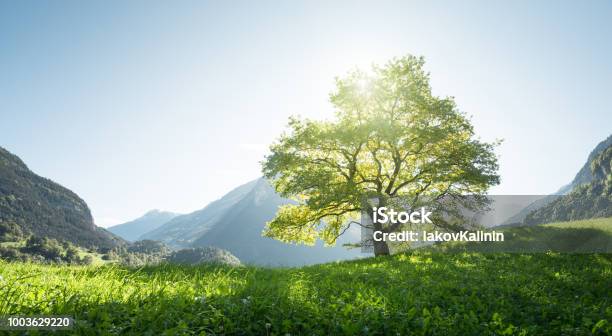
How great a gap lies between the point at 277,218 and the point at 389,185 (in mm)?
9334

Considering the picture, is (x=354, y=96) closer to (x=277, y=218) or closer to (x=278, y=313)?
(x=277, y=218)

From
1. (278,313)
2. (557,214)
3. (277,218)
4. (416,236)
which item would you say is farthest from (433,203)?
(557,214)

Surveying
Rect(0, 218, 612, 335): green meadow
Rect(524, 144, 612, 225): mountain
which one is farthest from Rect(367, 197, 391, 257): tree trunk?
Rect(524, 144, 612, 225): mountain

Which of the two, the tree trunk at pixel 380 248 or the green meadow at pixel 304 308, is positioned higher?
the green meadow at pixel 304 308

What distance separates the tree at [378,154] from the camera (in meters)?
27.1

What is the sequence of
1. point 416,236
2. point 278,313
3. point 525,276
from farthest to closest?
point 416,236 → point 525,276 → point 278,313

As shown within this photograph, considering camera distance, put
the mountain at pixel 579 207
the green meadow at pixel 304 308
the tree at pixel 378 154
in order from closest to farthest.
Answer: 1. the green meadow at pixel 304 308
2. the tree at pixel 378 154
3. the mountain at pixel 579 207

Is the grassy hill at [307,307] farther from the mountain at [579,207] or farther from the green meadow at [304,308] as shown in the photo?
the mountain at [579,207]

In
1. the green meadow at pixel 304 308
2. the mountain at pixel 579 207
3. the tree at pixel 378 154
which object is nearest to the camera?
the green meadow at pixel 304 308

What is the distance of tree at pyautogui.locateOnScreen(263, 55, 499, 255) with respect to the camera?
88.9ft

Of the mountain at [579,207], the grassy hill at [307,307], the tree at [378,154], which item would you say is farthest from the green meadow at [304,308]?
the mountain at [579,207]

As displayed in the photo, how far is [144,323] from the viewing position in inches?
218

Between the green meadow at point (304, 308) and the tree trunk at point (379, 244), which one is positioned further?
the tree trunk at point (379, 244)

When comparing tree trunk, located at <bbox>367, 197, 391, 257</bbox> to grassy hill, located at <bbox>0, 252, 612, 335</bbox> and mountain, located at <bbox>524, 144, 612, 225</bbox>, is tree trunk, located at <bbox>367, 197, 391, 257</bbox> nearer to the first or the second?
grassy hill, located at <bbox>0, 252, 612, 335</bbox>
